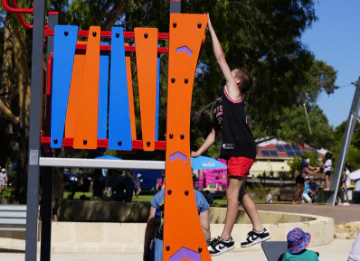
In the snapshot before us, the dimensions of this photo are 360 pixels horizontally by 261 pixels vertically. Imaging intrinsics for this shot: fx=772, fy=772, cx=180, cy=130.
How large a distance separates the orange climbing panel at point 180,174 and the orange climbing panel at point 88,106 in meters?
0.61

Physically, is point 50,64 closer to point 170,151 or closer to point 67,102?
point 67,102

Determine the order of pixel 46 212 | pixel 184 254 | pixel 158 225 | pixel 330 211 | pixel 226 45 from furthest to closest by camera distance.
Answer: pixel 330 211, pixel 226 45, pixel 158 225, pixel 46 212, pixel 184 254

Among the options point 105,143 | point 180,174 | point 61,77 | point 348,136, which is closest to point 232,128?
point 180,174

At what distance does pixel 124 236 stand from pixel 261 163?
8202 centimetres

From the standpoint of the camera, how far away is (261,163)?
94.5 metres

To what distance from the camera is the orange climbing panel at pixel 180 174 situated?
5.99m

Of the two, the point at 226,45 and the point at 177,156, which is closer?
the point at 177,156

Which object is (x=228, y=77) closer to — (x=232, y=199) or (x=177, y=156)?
(x=177, y=156)

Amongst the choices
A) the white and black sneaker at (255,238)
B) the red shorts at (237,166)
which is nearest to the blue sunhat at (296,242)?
the white and black sneaker at (255,238)

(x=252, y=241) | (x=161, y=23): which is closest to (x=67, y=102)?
(x=252, y=241)

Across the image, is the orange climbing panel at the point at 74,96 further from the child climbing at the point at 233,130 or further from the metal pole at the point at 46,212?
the metal pole at the point at 46,212

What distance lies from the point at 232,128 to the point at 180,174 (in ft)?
1.78

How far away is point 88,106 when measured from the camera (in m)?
6.18

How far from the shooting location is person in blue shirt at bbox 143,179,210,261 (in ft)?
23.6
